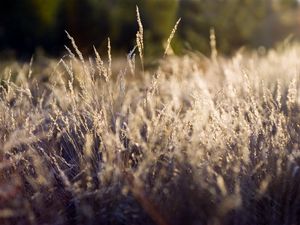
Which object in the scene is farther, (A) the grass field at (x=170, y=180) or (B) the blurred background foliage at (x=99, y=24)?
(B) the blurred background foliage at (x=99, y=24)

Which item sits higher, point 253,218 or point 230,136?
point 230,136

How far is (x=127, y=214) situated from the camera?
2725 millimetres

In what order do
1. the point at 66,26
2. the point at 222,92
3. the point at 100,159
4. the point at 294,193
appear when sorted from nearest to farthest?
the point at 294,193 → the point at 100,159 → the point at 222,92 → the point at 66,26

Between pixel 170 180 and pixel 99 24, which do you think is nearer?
pixel 170 180

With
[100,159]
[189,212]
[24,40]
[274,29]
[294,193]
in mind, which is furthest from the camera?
[274,29]

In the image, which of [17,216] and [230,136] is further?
[230,136]

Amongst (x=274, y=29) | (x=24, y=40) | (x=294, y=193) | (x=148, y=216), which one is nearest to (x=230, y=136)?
(x=294, y=193)

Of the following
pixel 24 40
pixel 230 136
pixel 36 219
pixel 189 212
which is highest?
pixel 230 136

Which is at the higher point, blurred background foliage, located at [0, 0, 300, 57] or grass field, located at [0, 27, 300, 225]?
grass field, located at [0, 27, 300, 225]

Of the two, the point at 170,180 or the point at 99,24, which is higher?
the point at 170,180

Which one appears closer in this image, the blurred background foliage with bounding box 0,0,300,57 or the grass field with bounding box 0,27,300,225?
the grass field with bounding box 0,27,300,225

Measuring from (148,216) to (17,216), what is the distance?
64 centimetres

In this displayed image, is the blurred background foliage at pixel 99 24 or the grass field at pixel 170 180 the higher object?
the grass field at pixel 170 180

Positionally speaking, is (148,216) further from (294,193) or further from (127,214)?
(294,193)
